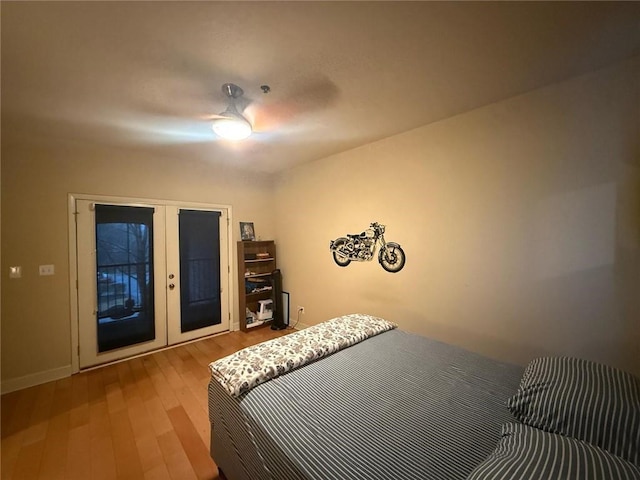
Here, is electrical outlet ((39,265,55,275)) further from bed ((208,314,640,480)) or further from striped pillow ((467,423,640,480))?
striped pillow ((467,423,640,480))

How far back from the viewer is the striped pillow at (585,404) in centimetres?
93

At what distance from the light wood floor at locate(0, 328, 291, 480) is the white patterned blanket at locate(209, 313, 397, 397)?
0.75 meters

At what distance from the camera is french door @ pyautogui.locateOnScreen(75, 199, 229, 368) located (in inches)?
113

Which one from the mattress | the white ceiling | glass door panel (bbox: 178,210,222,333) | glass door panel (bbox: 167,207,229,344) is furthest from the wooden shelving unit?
the mattress

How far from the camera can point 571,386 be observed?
1127mm

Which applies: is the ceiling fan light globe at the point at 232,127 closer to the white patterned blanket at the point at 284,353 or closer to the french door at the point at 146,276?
the white patterned blanket at the point at 284,353

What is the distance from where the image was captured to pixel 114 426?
78.1 inches

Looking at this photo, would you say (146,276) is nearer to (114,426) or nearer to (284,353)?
(114,426)

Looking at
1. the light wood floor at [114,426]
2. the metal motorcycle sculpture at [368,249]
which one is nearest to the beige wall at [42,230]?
the light wood floor at [114,426]

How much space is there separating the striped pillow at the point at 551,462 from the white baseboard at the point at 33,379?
12.8ft

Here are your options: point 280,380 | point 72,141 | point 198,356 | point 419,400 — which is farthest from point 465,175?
point 72,141

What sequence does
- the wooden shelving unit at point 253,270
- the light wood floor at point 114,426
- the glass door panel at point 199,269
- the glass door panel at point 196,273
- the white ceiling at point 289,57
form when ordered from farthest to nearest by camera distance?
the wooden shelving unit at point 253,270
the glass door panel at point 199,269
the glass door panel at point 196,273
the light wood floor at point 114,426
the white ceiling at point 289,57

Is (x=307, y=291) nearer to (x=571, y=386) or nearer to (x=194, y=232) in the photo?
(x=194, y=232)

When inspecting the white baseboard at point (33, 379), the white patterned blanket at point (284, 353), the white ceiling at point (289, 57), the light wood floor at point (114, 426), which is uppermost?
the white ceiling at point (289, 57)
